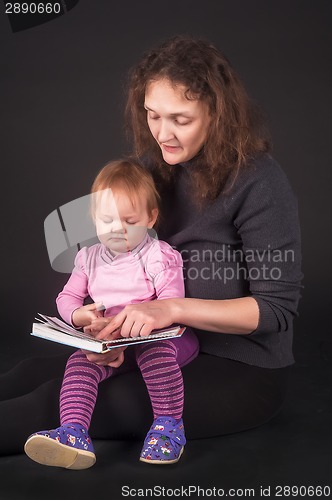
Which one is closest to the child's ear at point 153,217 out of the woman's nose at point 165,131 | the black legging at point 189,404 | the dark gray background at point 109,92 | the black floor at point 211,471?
the woman's nose at point 165,131

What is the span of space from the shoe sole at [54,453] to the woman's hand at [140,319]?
1.22 ft

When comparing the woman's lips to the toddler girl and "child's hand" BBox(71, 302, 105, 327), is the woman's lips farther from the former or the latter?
"child's hand" BBox(71, 302, 105, 327)

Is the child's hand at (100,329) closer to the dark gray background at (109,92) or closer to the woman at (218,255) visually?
the woman at (218,255)

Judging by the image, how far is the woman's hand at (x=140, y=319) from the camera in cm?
300

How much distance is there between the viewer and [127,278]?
3.33 m

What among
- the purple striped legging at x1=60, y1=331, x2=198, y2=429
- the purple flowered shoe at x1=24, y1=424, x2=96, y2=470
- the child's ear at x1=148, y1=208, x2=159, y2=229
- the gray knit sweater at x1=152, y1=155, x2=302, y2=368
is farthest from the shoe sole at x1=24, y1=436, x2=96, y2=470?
the child's ear at x1=148, y1=208, x2=159, y2=229

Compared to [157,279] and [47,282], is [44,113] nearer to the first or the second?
A: [47,282]

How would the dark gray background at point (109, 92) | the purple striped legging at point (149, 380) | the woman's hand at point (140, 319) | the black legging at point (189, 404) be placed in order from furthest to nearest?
the dark gray background at point (109, 92), the black legging at point (189, 404), the purple striped legging at point (149, 380), the woman's hand at point (140, 319)

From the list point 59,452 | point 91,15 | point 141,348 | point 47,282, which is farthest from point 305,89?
point 59,452

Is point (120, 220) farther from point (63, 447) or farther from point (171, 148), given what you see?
point (63, 447)

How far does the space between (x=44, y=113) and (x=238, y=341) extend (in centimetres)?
252

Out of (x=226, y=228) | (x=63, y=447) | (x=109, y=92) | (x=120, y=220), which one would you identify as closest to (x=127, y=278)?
(x=120, y=220)

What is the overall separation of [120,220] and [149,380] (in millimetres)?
543

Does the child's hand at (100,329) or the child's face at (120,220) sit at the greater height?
the child's face at (120,220)
